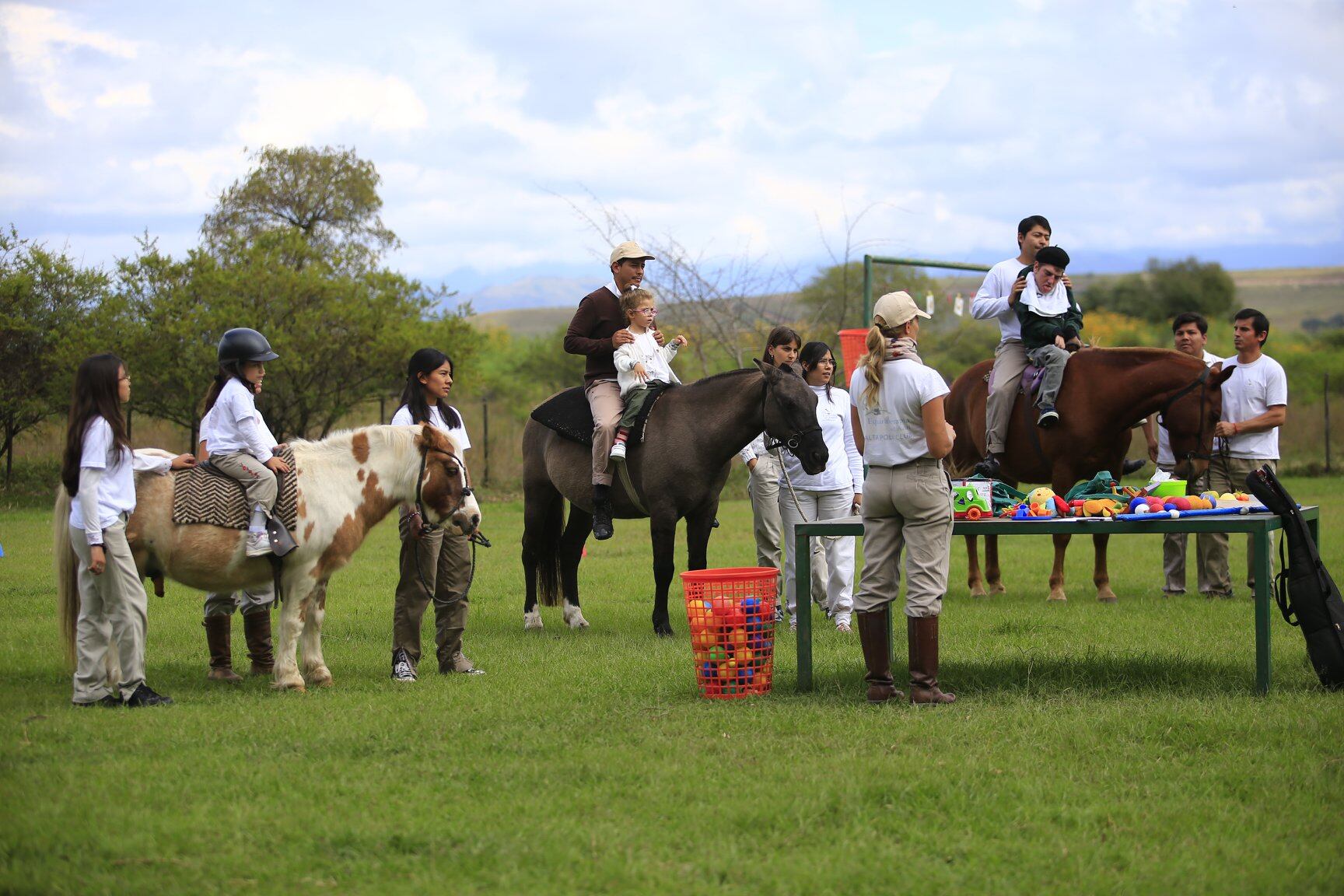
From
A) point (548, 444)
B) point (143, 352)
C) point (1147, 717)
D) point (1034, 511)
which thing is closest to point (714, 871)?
point (1147, 717)

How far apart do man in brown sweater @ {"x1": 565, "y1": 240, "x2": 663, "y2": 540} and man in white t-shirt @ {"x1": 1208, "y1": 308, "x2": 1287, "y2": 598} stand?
5174mm

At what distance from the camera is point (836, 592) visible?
9602mm

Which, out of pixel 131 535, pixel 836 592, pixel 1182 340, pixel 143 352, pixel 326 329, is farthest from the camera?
pixel 326 329

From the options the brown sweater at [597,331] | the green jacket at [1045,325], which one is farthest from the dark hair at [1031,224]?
the brown sweater at [597,331]

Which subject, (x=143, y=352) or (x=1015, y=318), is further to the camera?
(x=143, y=352)

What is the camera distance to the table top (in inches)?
259

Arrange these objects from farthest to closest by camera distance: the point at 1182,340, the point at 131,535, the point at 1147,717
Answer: the point at 1182,340 < the point at 131,535 < the point at 1147,717

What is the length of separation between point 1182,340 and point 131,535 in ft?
30.8

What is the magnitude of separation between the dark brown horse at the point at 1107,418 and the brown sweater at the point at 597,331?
3365 mm

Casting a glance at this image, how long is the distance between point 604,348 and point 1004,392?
3.84 m

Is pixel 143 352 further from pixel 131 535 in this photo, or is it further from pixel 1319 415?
pixel 1319 415

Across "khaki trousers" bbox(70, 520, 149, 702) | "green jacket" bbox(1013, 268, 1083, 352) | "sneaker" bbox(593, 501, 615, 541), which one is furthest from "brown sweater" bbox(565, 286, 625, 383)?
"khaki trousers" bbox(70, 520, 149, 702)

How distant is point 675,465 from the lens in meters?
9.51

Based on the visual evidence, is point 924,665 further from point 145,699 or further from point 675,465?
point 145,699
